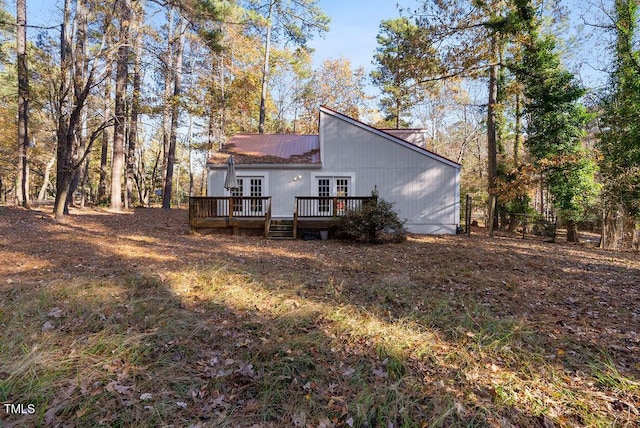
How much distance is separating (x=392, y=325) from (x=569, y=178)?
1349cm

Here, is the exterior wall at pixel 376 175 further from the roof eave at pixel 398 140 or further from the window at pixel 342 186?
the window at pixel 342 186

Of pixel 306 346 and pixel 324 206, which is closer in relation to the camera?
pixel 306 346

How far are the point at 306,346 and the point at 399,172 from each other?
418 inches

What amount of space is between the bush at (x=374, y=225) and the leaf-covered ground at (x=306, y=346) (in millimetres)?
3335

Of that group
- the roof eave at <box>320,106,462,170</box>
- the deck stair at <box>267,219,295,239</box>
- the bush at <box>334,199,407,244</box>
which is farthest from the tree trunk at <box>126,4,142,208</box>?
Answer: the bush at <box>334,199,407,244</box>

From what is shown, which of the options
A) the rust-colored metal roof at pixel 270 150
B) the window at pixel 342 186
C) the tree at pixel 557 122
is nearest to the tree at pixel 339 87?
the rust-colored metal roof at pixel 270 150

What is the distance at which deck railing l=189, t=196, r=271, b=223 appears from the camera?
1067cm

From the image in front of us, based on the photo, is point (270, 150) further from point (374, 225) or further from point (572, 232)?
point (572, 232)

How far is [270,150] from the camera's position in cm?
1438

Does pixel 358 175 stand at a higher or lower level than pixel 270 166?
lower

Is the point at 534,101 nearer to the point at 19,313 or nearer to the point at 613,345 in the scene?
the point at 613,345

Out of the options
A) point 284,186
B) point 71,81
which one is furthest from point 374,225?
point 71,81

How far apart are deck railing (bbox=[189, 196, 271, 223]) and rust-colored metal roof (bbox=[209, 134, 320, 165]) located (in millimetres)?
1828

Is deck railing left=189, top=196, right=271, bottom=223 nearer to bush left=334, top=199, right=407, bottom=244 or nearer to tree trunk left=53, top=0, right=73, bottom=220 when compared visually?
bush left=334, top=199, right=407, bottom=244
